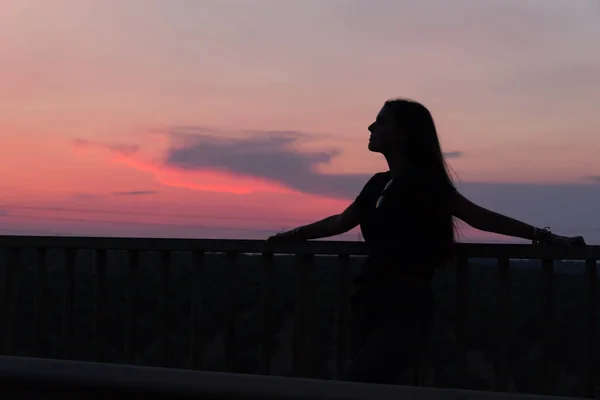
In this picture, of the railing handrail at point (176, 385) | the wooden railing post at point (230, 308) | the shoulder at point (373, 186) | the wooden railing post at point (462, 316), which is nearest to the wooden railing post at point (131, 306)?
the wooden railing post at point (230, 308)

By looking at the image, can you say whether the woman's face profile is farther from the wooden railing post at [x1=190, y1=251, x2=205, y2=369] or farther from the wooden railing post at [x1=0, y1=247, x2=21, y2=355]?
the wooden railing post at [x1=0, y1=247, x2=21, y2=355]

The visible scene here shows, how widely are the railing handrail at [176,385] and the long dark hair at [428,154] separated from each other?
1639 mm

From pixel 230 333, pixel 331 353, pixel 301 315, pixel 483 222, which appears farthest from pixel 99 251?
pixel 331 353

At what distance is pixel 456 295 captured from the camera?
3.75m

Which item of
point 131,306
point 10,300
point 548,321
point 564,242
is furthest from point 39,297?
point 564,242

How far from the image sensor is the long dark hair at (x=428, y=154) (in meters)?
3.26

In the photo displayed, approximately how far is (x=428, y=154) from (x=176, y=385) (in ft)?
6.17

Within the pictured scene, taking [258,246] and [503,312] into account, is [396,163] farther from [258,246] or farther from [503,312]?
[258,246]

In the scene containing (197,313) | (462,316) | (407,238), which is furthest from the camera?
(197,313)

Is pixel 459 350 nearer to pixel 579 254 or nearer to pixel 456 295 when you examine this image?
pixel 456 295

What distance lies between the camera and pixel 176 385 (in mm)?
1787

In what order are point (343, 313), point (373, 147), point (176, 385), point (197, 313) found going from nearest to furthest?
point (176, 385) < point (373, 147) < point (343, 313) < point (197, 313)

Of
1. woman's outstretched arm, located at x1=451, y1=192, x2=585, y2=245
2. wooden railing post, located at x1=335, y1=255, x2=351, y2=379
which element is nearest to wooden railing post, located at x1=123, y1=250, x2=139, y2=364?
wooden railing post, located at x1=335, y1=255, x2=351, y2=379

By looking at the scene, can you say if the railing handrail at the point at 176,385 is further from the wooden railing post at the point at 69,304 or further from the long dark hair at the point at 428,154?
the wooden railing post at the point at 69,304
